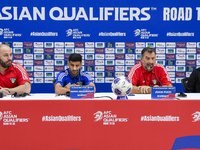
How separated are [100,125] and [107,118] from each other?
0.07 metres

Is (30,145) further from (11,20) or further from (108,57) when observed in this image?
(11,20)

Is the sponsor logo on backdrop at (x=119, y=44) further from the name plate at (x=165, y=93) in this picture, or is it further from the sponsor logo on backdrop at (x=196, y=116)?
the sponsor logo on backdrop at (x=196, y=116)

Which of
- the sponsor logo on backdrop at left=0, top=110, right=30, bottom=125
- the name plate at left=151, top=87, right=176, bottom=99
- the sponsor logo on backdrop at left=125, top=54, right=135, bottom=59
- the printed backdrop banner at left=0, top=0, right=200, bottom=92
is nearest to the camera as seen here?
the sponsor logo on backdrop at left=0, top=110, right=30, bottom=125

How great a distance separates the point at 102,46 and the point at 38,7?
137cm

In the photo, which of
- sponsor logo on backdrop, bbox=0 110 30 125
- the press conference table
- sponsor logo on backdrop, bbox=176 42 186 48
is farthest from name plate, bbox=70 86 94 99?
sponsor logo on backdrop, bbox=176 42 186 48

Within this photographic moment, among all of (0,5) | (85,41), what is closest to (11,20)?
(0,5)

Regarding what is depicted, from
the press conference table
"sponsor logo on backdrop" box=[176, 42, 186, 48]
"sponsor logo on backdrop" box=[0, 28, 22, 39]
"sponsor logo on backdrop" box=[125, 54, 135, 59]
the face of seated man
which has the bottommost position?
the press conference table

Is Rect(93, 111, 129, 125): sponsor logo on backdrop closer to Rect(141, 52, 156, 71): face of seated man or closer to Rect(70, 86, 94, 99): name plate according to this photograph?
Rect(70, 86, 94, 99): name plate

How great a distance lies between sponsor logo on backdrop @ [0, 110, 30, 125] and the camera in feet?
4.25

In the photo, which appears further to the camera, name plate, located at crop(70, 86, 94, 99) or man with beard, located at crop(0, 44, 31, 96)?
man with beard, located at crop(0, 44, 31, 96)

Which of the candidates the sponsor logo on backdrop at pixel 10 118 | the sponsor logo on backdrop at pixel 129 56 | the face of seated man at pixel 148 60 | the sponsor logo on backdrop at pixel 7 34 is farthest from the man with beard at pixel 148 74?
the sponsor logo on backdrop at pixel 7 34

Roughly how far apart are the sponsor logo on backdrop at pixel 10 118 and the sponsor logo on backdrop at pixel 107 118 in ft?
1.70

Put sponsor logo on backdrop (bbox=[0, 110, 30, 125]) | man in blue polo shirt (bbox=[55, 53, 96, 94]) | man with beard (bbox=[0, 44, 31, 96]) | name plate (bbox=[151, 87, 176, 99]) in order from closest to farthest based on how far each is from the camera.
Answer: sponsor logo on backdrop (bbox=[0, 110, 30, 125]) < name plate (bbox=[151, 87, 176, 99]) < man with beard (bbox=[0, 44, 31, 96]) < man in blue polo shirt (bbox=[55, 53, 96, 94])

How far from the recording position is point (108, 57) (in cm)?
335
